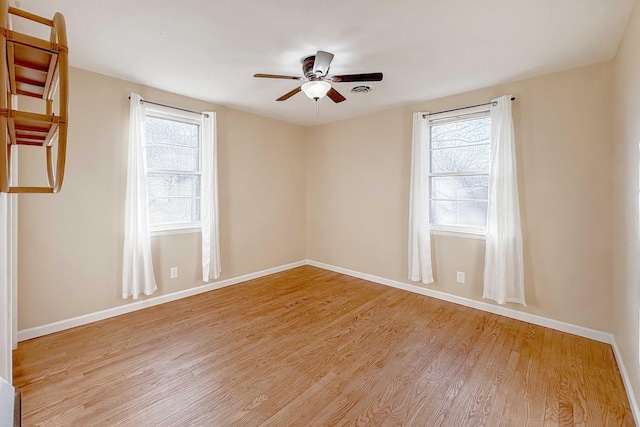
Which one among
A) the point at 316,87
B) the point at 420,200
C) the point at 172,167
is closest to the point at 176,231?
the point at 172,167

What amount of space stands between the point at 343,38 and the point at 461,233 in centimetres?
249

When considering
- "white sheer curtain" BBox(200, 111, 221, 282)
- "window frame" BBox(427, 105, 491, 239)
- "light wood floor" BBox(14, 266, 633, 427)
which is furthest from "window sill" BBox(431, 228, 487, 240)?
"white sheer curtain" BBox(200, 111, 221, 282)

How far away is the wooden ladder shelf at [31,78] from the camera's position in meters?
0.79

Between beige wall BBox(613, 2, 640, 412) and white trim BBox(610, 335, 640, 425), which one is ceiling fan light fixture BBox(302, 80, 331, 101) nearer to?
beige wall BBox(613, 2, 640, 412)

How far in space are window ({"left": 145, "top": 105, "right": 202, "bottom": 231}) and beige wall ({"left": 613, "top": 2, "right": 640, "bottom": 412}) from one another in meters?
4.02

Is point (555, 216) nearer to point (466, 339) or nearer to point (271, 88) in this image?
point (466, 339)

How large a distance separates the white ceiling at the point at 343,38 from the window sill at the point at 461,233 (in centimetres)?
163

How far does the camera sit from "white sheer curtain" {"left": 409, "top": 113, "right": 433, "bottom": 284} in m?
3.53

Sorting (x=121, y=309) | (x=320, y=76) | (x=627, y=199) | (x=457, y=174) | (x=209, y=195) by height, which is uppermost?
(x=320, y=76)

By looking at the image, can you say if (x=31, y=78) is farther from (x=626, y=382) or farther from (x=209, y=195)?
(x=626, y=382)

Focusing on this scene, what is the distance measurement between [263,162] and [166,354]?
2.90 m

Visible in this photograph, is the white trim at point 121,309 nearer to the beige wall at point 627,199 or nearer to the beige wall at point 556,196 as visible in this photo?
the beige wall at point 556,196

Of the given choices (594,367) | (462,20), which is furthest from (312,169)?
(594,367)

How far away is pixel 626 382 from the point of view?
75.9 inches
